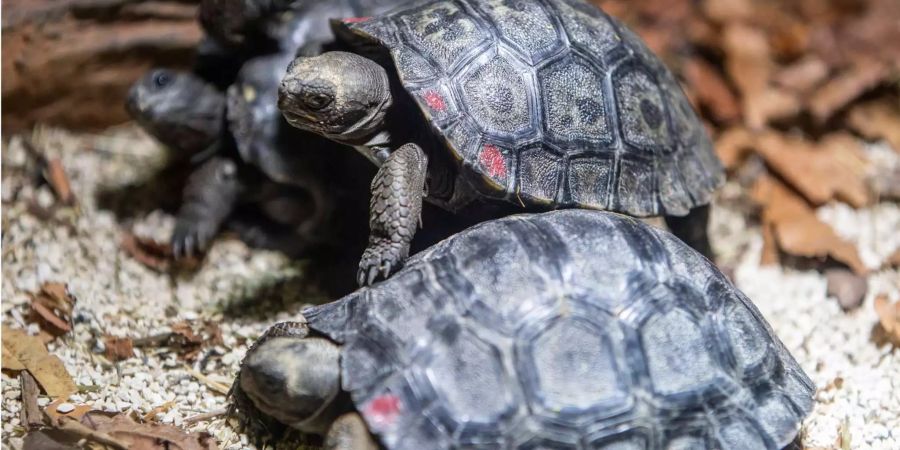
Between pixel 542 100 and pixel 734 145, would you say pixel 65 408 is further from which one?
pixel 734 145

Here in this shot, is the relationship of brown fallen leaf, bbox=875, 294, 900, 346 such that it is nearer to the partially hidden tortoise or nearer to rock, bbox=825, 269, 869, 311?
rock, bbox=825, 269, 869, 311

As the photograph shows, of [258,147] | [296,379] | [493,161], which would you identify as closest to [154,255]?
[258,147]

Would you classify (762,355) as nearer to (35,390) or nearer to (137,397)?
(137,397)

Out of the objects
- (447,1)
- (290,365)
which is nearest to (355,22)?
(447,1)

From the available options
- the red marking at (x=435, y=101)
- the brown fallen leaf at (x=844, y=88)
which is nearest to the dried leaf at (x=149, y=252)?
the red marking at (x=435, y=101)

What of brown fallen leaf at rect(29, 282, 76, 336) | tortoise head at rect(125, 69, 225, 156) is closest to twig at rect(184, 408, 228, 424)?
brown fallen leaf at rect(29, 282, 76, 336)

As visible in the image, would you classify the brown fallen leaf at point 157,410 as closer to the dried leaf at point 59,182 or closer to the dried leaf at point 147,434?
the dried leaf at point 147,434
